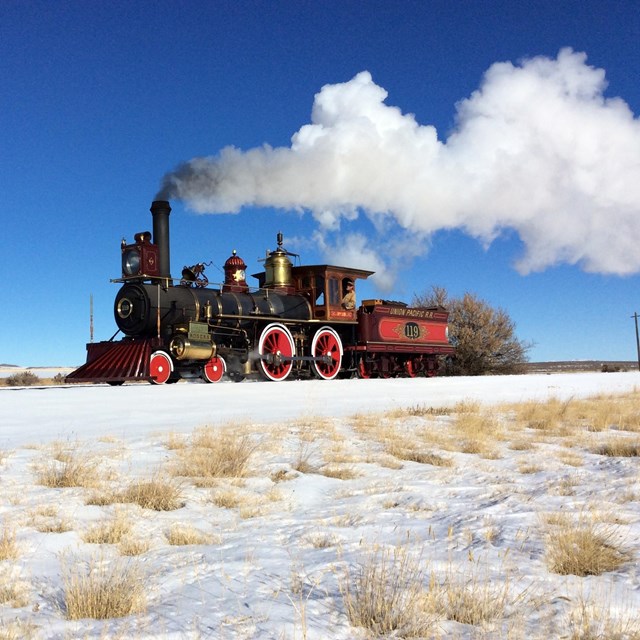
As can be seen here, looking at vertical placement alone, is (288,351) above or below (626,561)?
above

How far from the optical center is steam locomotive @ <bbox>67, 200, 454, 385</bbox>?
684 inches

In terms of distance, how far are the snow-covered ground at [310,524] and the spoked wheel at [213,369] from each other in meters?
10.6

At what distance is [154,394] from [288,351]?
327 inches

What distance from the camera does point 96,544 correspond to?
3.36 metres

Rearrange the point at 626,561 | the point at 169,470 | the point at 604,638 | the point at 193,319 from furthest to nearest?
the point at 193,319
the point at 169,470
the point at 626,561
the point at 604,638

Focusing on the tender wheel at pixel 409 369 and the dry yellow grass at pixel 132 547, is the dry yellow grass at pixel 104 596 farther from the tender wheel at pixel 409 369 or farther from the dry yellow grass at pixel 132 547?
the tender wheel at pixel 409 369

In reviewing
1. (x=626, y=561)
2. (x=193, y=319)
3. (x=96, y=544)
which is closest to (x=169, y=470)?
(x=96, y=544)

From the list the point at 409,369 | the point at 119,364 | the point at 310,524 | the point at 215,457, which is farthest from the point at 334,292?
the point at 310,524

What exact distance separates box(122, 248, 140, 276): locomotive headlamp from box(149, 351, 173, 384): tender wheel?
2.54m

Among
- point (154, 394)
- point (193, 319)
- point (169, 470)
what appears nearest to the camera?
point (169, 470)

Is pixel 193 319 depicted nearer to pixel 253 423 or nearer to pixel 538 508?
pixel 253 423

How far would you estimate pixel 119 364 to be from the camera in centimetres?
1684

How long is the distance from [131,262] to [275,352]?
17.0 feet

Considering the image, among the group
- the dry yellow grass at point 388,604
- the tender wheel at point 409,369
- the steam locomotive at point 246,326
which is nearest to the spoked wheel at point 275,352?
the steam locomotive at point 246,326
